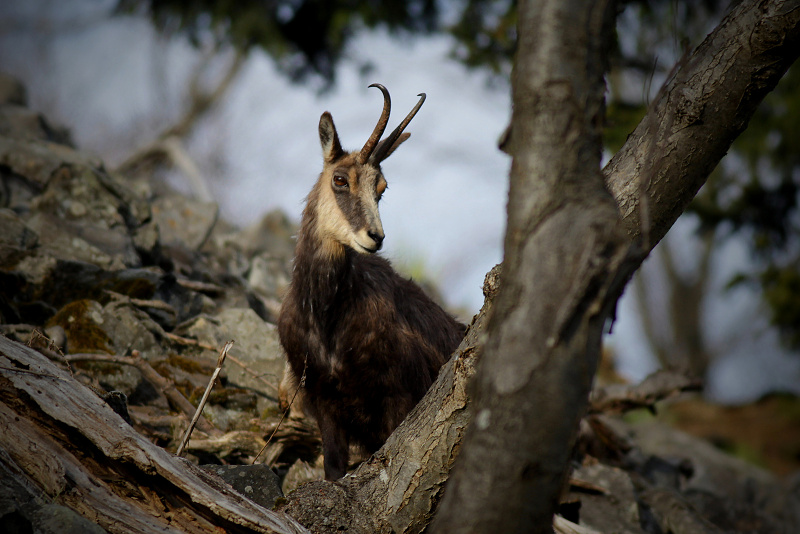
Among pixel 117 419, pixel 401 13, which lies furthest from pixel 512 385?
pixel 401 13

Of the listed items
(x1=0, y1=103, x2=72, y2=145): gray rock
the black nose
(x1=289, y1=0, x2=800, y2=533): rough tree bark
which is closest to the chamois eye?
the black nose

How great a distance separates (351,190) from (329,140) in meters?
0.55

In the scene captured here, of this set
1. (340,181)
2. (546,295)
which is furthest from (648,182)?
(340,181)

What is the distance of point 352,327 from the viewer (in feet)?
14.3

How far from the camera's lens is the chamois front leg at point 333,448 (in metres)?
4.31

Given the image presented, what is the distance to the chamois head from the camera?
4297 mm

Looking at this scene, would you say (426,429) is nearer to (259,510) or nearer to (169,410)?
(259,510)

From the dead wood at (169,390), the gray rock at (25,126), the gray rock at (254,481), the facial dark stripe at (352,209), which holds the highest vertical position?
the gray rock at (25,126)

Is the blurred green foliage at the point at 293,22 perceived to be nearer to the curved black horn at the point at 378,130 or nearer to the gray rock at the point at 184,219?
the gray rock at the point at 184,219

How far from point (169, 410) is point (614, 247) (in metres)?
3.58

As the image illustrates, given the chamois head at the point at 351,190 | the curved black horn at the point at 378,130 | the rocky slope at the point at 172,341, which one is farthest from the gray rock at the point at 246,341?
the curved black horn at the point at 378,130

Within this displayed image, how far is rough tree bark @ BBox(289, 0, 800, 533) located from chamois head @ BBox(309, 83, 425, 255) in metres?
1.54

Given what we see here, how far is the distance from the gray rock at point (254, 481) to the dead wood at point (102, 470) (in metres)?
0.43

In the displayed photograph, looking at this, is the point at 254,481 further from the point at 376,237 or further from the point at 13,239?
the point at 13,239
